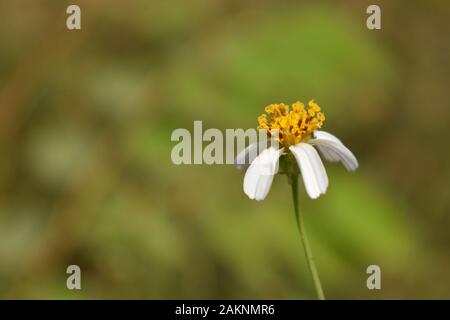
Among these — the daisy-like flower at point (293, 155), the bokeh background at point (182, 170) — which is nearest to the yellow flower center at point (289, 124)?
the daisy-like flower at point (293, 155)

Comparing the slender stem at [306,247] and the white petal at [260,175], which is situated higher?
the white petal at [260,175]

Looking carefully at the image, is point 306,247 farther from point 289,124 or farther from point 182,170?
point 182,170

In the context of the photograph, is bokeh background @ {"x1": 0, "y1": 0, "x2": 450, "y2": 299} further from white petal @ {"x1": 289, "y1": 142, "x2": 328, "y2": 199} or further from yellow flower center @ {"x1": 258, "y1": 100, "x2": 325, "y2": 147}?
white petal @ {"x1": 289, "y1": 142, "x2": 328, "y2": 199}

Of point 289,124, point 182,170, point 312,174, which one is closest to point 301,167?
point 312,174

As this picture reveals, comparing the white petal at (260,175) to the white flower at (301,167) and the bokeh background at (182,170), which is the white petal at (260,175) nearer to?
the white flower at (301,167)

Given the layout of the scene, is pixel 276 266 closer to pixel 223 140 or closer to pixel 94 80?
pixel 223 140
